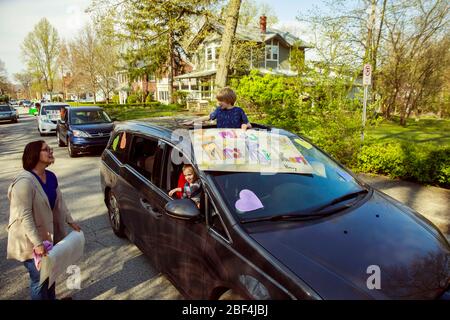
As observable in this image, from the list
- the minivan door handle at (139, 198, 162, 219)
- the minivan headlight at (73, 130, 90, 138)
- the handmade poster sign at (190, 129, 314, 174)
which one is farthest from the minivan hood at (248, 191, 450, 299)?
the minivan headlight at (73, 130, 90, 138)

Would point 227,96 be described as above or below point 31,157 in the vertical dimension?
above

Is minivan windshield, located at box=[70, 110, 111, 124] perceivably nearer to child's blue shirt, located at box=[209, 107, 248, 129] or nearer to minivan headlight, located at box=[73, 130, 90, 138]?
minivan headlight, located at box=[73, 130, 90, 138]

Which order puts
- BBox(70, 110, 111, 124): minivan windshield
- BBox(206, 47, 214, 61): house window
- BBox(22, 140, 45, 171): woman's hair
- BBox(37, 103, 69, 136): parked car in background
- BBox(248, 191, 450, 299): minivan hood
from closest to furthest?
BBox(248, 191, 450, 299): minivan hood → BBox(22, 140, 45, 171): woman's hair → BBox(70, 110, 111, 124): minivan windshield → BBox(37, 103, 69, 136): parked car in background → BBox(206, 47, 214, 61): house window

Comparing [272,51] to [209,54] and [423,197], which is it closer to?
[209,54]

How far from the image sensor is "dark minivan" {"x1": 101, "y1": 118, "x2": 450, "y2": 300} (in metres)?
1.98

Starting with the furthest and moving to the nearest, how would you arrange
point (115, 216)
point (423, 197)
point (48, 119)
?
point (48, 119) → point (423, 197) → point (115, 216)

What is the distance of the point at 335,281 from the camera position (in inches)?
74.6

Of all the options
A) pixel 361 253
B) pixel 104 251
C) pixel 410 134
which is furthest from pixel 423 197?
pixel 410 134

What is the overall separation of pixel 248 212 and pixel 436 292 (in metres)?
1.32

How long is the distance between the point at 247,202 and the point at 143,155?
1815 mm

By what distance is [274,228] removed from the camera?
2357 mm

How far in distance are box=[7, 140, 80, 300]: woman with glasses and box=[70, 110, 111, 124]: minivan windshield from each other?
9930 millimetres

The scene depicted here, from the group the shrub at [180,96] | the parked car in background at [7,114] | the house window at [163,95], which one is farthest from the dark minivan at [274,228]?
the house window at [163,95]
